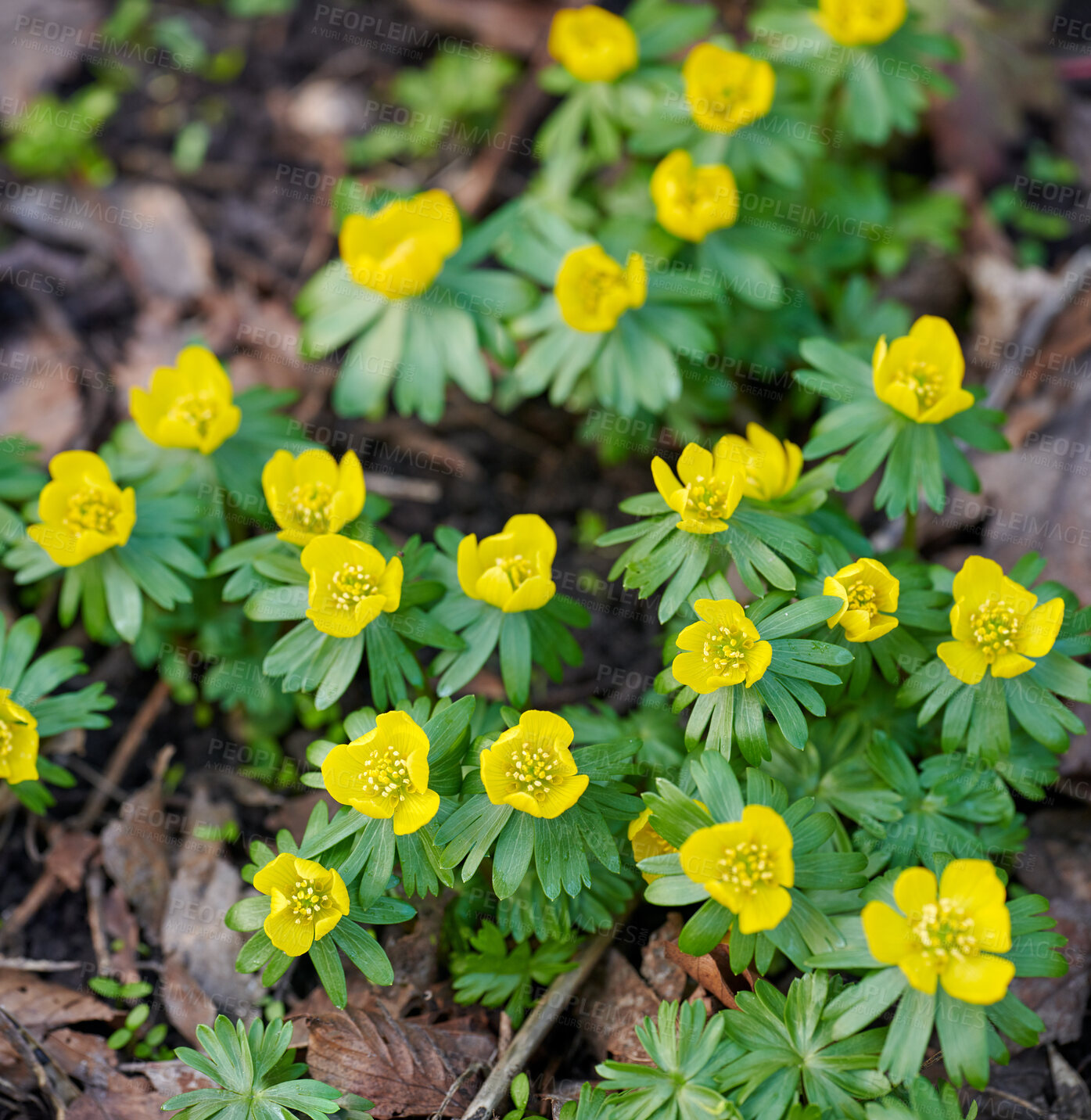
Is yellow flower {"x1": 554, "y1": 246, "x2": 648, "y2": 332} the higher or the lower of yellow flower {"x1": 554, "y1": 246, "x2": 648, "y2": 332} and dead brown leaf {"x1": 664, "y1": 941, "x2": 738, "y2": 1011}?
the higher

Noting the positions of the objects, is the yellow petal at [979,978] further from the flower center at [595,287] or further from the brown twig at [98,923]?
the brown twig at [98,923]

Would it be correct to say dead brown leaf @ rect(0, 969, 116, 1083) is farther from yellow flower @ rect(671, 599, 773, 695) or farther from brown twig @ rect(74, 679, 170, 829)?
yellow flower @ rect(671, 599, 773, 695)

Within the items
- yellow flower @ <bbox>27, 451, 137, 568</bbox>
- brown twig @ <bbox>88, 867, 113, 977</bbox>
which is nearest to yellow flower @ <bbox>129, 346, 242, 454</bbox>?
yellow flower @ <bbox>27, 451, 137, 568</bbox>

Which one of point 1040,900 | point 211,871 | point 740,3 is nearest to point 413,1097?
point 211,871

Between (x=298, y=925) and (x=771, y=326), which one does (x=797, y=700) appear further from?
(x=771, y=326)

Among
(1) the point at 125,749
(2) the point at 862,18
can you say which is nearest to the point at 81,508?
(1) the point at 125,749

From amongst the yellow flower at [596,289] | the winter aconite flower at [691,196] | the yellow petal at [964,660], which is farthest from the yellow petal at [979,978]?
the winter aconite flower at [691,196]
